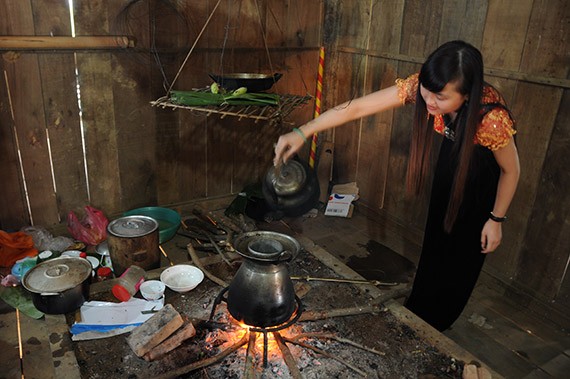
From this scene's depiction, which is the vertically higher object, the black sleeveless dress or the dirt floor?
the black sleeveless dress

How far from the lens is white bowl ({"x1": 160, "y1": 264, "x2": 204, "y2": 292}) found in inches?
109

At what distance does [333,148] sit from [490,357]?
8.94ft

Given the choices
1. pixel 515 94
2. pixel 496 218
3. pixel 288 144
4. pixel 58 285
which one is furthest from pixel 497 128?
pixel 58 285

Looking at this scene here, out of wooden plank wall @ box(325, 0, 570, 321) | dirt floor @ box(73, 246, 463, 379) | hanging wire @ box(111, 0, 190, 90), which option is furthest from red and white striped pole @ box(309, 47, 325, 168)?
dirt floor @ box(73, 246, 463, 379)

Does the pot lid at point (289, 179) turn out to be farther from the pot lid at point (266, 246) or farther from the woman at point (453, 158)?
the pot lid at point (266, 246)

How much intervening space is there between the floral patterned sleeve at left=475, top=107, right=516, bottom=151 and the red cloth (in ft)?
10.9

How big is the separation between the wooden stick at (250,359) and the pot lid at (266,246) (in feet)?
1.44

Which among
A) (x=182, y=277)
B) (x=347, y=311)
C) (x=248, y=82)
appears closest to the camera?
(x=347, y=311)

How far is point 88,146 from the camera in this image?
3947mm

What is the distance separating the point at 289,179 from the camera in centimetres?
454

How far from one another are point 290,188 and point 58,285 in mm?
2463

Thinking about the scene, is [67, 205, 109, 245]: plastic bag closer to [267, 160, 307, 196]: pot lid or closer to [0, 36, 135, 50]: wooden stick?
[0, 36, 135, 50]: wooden stick

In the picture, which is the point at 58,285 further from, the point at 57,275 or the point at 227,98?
the point at 227,98

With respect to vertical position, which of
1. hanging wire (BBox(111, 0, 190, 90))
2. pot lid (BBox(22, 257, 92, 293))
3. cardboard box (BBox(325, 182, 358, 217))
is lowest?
cardboard box (BBox(325, 182, 358, 217))
